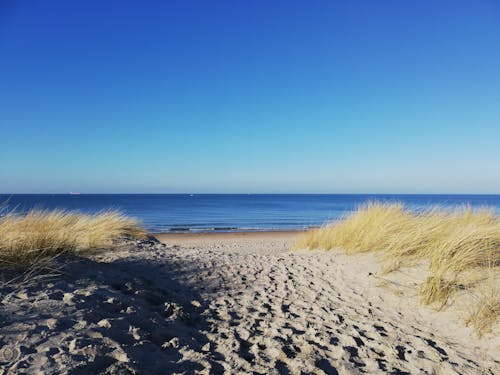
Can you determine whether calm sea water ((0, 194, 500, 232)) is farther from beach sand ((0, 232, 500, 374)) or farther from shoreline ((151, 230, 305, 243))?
beach sand ((0, 232, 500, 374))

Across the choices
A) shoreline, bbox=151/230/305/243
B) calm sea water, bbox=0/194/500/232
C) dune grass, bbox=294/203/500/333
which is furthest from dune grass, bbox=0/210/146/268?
shoreline, bbox=151/230/305/243

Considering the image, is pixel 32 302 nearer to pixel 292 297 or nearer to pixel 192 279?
pixel 192 279

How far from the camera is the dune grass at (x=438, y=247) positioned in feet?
13.0

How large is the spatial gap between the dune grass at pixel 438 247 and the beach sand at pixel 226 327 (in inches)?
11.0

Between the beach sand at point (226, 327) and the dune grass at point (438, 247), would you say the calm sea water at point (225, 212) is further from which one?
the beach sand at point (226, 327)

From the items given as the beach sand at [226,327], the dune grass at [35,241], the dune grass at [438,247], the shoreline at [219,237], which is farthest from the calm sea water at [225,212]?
the beach sand at [226,327]

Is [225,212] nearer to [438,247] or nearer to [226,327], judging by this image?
[438,247]

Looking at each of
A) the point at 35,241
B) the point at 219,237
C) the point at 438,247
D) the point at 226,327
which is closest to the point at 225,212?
the point at 219,237

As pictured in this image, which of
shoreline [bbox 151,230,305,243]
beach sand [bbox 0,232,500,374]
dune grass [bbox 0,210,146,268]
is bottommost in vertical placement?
shoreline [bbox 151,230,305,243]

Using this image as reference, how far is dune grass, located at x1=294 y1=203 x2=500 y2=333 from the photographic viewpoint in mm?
3952

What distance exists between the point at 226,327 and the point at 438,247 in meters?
3.28

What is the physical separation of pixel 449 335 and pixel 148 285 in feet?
11.4

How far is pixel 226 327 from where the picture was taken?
3367mm

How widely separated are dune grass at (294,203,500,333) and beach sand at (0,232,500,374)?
279 mm
